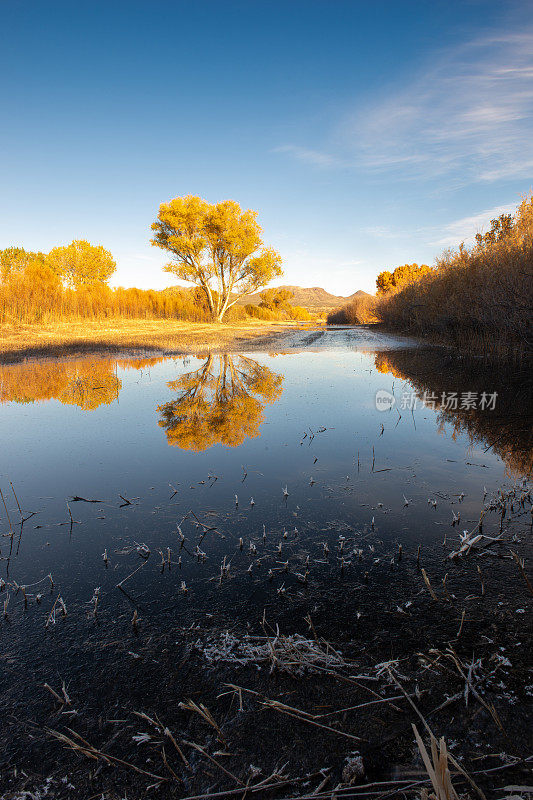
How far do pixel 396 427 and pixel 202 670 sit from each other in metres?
4.33

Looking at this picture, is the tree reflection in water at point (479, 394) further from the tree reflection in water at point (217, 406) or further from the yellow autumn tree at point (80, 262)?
the yellow autumn tree at point (80, 262)

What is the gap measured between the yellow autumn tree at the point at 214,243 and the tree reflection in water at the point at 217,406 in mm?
26048

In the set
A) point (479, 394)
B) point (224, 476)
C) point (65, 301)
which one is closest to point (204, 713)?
point (224, 476)

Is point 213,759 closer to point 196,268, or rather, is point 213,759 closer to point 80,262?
point 196,268

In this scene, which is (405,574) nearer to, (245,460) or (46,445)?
(245,460)

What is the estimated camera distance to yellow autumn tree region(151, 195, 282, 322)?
1282 inches

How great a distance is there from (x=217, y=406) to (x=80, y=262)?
52637mm

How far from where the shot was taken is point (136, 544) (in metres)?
2.71

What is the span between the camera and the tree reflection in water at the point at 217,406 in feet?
16.4

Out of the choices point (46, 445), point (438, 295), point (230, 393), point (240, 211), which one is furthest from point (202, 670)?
point (240, 211)

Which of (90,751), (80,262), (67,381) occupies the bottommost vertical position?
(90,751)

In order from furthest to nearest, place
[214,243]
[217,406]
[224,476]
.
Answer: [214,243] < [217,406] < [224,476]

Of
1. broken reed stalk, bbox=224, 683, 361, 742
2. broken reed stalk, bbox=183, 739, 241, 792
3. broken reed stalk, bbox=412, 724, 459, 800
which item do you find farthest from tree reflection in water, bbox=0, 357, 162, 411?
broken reed stalk, bbox=412, 724, 459, 800

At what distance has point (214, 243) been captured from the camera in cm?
3419
